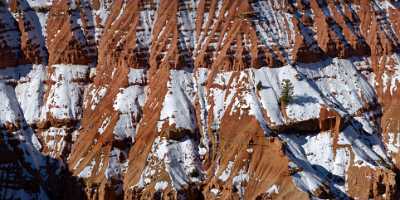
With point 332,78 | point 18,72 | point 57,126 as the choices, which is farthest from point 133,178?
point 332,78

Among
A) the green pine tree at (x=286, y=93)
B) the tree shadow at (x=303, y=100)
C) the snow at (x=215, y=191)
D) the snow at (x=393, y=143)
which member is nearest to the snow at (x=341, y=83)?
the tree shadow at (x=303, y=100)

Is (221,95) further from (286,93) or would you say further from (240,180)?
(240,180)

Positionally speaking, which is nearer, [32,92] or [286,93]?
[286,93]

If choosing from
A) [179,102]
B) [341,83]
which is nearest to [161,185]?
[179,102]

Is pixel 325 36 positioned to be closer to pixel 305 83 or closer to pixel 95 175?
pixel 305 83

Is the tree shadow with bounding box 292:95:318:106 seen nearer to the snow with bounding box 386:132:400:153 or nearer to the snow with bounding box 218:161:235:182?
the snow with bounding box 386:132:400:153

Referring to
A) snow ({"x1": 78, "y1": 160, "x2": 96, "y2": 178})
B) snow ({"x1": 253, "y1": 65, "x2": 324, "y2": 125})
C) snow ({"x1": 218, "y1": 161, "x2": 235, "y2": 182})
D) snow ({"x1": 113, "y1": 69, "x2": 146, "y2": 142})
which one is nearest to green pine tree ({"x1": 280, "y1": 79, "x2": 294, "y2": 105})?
snow ({"x1": 253, "y1": 65, "x2": 324, "y2": 125})

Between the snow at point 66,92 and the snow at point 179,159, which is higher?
the snow at point 66,92

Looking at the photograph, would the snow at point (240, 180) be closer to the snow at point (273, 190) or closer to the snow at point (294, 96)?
the snow at point (273, 190)

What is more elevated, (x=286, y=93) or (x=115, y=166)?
(x=286, y=93)
